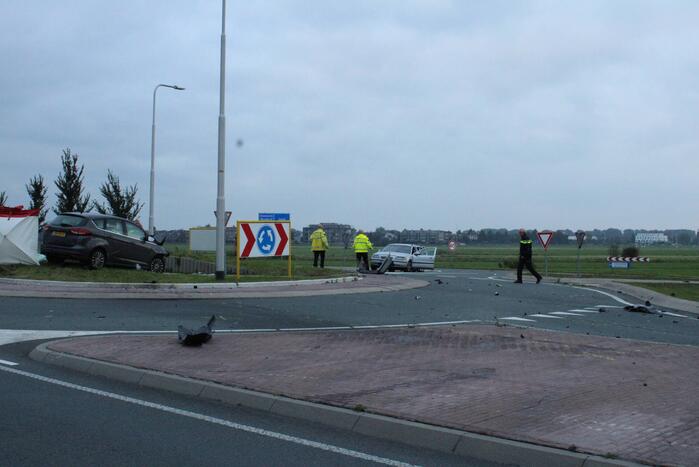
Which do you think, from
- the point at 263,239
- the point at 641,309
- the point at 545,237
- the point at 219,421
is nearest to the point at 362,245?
the point at 545,237

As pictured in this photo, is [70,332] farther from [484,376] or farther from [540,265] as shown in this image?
[540,265]

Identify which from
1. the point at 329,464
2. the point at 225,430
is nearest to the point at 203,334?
the point at 225,430

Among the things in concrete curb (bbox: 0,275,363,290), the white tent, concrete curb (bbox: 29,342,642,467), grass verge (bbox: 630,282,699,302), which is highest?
the white tent

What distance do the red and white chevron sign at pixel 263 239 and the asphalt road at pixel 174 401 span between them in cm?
434

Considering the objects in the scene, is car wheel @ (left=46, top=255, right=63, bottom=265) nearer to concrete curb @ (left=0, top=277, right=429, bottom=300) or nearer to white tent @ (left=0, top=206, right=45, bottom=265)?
white tent @ (left=0, top=206, right=45, bottom=265)

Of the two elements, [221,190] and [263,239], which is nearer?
[221,190]

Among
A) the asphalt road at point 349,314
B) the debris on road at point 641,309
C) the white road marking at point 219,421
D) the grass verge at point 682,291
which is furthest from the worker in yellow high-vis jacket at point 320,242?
the white road marking at point 219,421

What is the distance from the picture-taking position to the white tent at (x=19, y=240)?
2103 centimetres

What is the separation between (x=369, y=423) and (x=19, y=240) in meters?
17.3

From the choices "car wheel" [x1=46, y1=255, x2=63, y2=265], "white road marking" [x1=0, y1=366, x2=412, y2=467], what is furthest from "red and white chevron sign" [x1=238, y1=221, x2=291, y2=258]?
"white road marking" [x1=0, y1=366, x2=412, y2=467]

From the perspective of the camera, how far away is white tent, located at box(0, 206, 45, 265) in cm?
2103

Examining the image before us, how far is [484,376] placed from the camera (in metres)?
8.35

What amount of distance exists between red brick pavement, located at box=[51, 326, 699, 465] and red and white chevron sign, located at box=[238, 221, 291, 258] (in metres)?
9.42

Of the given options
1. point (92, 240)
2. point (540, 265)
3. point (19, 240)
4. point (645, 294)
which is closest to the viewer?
point (92, 240)
